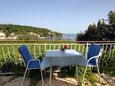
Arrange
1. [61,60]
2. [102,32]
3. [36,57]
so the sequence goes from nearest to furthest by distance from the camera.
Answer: [61,60]
[36,57]
[102,32]

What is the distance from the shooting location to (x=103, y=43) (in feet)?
21.4

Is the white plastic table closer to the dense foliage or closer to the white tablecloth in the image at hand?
the white tablecloth

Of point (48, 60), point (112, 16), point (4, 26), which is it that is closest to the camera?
point (48, 60)

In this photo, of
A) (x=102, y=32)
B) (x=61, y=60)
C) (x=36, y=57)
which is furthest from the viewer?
(x=102, y=32)

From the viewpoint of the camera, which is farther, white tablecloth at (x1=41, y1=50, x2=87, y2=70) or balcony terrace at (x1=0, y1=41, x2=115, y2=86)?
balcony terrace at (x1=0, y1=41, x2=115, y2=86)

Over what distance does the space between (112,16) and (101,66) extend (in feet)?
92.3

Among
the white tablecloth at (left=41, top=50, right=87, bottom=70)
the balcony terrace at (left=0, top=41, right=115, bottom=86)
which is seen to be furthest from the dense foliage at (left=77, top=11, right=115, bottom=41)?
the white tablecloth at (left=41, top=50, right=87, bottom=70)

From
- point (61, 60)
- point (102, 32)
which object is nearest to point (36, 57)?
point (61, 60)

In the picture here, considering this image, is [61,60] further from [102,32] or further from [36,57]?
[102,32]

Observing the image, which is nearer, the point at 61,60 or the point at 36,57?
the point at 61,60

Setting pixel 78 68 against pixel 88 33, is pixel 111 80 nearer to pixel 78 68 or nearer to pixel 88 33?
pixel 78 68

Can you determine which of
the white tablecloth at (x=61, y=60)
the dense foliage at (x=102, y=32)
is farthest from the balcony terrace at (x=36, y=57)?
the dense foliage at (x=102, y=32)

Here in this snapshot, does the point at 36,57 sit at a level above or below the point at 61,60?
below

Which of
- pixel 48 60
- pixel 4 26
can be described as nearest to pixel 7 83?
pixel 48 60
